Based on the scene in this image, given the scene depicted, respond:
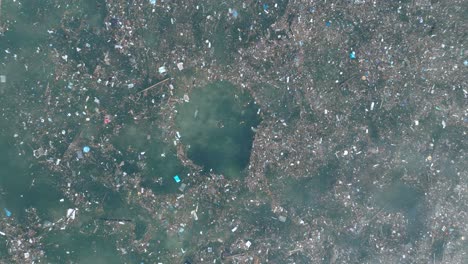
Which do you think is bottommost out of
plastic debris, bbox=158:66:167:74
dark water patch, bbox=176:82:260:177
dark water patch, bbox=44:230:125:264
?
dark water patch, bbox=44:230:125:264

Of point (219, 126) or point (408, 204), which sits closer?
point (219, 126)

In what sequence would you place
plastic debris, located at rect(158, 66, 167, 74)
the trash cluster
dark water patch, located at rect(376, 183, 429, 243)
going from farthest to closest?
dark water patch, located at rect(376, 183, 429, 243), plastic debris, located at rect(158, 66, 167, 74), the trash cluster

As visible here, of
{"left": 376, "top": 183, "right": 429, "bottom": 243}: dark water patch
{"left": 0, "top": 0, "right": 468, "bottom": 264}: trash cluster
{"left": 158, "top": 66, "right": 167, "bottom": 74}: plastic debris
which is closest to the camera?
{"left": 0, "top": 0, "right": 468, "bottom": 264}: trash cluster

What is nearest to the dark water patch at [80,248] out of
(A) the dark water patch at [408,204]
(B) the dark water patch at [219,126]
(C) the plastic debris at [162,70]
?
(B) the dark water patch at [219,126]

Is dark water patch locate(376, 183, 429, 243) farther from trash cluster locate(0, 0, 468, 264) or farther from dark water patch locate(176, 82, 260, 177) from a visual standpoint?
dark water patch locate(176, 82, 260, 177)

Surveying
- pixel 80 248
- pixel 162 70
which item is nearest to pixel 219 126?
pixel 162 70

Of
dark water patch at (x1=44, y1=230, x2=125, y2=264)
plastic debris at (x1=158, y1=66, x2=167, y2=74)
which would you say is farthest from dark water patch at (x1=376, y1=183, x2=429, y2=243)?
dark water patch at (x1=44, y1=230, x2=125, y2=264)

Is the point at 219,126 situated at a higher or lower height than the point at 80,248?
higher

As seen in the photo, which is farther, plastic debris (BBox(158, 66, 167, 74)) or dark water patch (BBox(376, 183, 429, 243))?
dark water patch (BBox(376, 183, 429, 243))

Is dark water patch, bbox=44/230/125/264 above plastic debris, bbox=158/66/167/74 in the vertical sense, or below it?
below

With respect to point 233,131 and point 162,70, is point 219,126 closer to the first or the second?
point 233,131
